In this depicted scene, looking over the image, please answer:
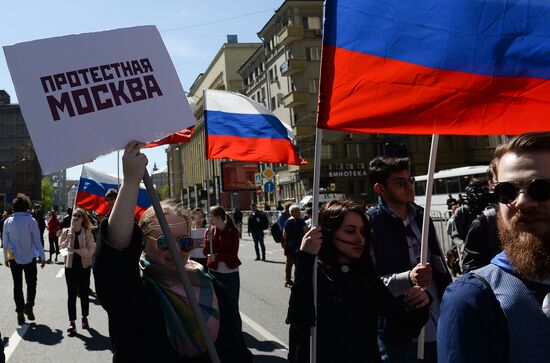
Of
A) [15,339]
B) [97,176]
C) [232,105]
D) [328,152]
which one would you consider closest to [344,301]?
[232,105]

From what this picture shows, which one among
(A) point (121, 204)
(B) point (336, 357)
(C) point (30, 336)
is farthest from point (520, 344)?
(C) point (30, 336)

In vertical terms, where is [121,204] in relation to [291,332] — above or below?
above

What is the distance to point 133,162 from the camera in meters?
2.07

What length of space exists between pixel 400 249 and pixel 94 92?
214 centimetres

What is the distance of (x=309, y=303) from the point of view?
112 inches

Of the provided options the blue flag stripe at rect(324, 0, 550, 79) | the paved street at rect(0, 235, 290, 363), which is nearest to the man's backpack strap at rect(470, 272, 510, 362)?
the blue flag stripe at rect(324, 0, 550, 79)

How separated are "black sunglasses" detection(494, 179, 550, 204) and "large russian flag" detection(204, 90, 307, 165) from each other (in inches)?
207

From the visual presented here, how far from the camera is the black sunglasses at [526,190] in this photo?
1.48m

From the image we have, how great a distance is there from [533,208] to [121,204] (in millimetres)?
1435

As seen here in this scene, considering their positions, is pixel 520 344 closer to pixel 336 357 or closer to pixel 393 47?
pixel 336 357

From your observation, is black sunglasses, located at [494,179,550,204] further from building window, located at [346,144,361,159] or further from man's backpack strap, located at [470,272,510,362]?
building window, located at [346,144,361,159]

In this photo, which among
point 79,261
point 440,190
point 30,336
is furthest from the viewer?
point 440,190

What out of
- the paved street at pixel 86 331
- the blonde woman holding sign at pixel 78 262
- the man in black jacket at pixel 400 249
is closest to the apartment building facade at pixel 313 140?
the paved street at pixel 86 331

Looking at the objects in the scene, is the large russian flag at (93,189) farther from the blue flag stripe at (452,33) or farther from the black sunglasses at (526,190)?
the black sunglasses at (526,190)
